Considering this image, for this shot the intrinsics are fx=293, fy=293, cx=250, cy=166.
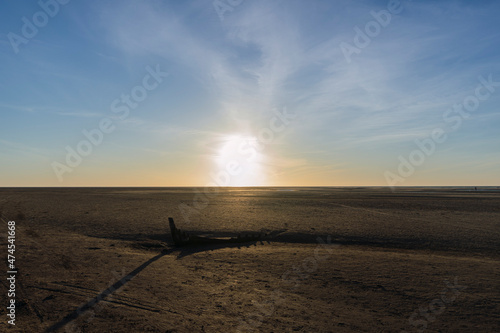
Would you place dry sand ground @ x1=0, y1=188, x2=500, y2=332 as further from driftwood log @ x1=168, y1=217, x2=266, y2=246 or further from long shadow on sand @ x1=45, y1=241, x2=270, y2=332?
driftwood log @ x1=168, y1=217, x2=266, y2=246

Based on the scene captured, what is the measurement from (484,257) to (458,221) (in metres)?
11.8

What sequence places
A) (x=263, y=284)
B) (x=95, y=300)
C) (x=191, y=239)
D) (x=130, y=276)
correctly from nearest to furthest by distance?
(x=95, y=300)
(x=263, y=284)
(x=130, y=276)
(x=191, y=239)

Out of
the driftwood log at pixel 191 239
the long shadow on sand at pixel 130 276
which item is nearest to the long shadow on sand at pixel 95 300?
the long shadow on sand at pixel 130 276

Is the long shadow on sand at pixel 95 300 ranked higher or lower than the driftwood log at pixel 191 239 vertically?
lower

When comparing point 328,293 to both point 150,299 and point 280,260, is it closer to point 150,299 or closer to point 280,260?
point 280,260

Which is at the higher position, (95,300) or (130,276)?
(130,276)

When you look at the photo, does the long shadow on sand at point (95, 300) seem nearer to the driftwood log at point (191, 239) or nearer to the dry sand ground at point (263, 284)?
the dry sand ground at point (263, 284)

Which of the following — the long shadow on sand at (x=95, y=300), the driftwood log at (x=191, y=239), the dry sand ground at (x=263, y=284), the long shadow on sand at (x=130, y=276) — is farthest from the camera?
the driftwood log at (x=191, y=239)

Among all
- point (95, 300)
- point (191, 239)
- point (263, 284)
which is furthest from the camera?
point (191, 239)

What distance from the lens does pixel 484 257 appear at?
12891 millimetres

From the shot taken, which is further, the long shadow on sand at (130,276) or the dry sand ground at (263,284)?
the dry sand ground at (263,284)

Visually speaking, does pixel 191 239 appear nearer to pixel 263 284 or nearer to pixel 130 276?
pixel 130 276

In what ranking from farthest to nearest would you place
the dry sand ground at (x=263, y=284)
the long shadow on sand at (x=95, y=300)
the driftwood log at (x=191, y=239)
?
1. the driftwood log at (x=191, y=239)
2. the dry sand ground at (x=263, y=284)
3. the long shadow on sand at (x=95, y=300)

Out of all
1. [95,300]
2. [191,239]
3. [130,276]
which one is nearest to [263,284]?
[130,276]
